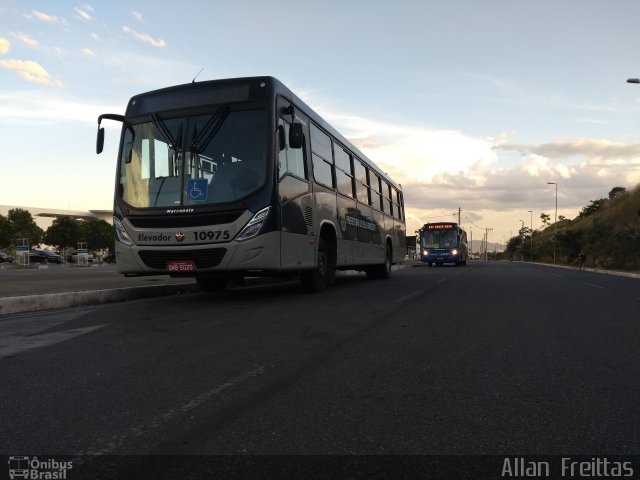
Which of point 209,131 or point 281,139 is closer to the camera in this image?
point 209,131

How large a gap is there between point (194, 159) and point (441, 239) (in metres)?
32.4

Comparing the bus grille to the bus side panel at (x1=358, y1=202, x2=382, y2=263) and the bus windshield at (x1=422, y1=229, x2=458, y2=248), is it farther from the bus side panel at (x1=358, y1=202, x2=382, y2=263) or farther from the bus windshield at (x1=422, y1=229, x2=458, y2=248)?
the bus windshield at (x1=422, y1=229, x2=458, y2=248)

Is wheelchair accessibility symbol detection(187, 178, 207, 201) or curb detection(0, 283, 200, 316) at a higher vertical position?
wheelchair accessibility symbol detection(187, 178, 207, 201)

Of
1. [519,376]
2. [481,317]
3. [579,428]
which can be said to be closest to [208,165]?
[481,317]

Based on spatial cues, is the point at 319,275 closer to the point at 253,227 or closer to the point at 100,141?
the point at 253,227

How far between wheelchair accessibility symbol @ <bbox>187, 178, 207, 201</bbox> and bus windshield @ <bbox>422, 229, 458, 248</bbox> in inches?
1268

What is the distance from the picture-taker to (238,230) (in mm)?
8281

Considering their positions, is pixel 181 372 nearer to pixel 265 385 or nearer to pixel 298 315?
pixel 265 385

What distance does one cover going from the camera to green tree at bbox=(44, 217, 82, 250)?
2731 inches

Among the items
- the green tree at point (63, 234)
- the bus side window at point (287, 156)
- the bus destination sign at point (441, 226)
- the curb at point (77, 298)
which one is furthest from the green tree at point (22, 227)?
the bus side window at point (287, 156)

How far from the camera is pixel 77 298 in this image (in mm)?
9227

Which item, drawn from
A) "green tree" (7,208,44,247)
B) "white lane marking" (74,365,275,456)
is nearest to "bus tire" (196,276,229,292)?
"white lane marking" (74,365,275,456)

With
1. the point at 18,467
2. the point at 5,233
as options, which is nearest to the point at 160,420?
the point at 18,467

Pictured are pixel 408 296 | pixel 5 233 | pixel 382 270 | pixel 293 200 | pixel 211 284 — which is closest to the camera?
pixel 293 200
